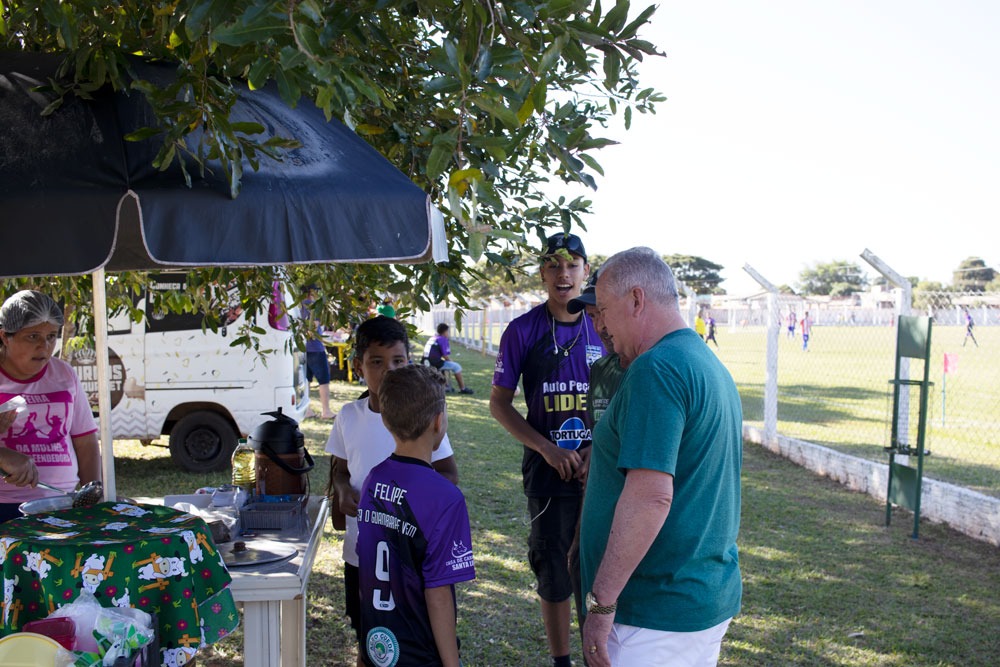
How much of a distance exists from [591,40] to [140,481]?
800 cm

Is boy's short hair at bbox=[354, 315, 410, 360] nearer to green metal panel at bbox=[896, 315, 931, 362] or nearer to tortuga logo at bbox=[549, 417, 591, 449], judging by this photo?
tortuga logo at bbox=[549, 417, 591, 449]

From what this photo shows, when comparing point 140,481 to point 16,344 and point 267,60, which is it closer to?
point 16,344

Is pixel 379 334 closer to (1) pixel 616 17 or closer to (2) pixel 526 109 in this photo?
(2) pixel 526 109

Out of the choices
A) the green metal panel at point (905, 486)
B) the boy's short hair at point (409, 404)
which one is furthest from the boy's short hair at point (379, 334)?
the green metal panel at point (905, 486)

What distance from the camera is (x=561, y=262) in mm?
3756

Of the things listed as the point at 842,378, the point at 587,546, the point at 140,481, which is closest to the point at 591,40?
the point at 587,546

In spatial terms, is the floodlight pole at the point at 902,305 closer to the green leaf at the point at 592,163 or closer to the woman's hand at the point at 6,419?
the green leaf at the point at 592,163

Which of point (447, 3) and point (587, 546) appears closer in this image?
point (447, 3)

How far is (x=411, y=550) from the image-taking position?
241 cm

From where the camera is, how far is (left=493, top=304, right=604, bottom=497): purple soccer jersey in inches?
145

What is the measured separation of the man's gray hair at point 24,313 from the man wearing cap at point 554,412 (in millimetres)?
1904

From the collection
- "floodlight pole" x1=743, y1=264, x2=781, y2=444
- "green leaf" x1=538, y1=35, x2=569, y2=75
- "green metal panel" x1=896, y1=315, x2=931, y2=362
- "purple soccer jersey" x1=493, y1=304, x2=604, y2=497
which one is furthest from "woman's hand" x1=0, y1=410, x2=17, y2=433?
"floodlight pole" x1=743, y1=264, x2=781, y2=444

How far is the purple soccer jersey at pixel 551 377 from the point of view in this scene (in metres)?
3.69

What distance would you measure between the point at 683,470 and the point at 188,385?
24.6ft
